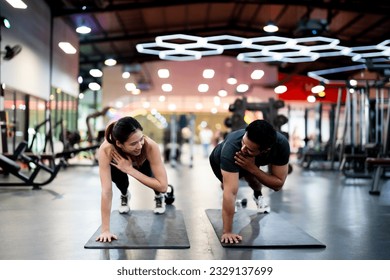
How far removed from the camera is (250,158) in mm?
2178

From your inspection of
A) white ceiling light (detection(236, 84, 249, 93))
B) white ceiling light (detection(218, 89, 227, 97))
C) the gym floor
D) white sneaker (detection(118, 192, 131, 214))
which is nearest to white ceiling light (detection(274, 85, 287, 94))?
white ceiling light (detection(236, 84, 249, 93))

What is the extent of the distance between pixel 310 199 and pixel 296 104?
400 inches

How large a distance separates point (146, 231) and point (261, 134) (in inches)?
38.8

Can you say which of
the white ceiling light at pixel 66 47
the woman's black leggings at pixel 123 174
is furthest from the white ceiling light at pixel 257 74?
the woman's black leggings at pixel 123 174

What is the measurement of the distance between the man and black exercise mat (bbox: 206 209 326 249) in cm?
13

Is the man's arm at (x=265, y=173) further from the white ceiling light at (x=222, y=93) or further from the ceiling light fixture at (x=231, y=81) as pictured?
the ceiling light fixture at (x=231, y=81)

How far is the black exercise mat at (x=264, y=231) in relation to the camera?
7.53 feet

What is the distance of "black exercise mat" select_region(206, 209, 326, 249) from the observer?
7.53ft

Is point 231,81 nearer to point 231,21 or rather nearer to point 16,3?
point 231,21

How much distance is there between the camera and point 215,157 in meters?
2.73

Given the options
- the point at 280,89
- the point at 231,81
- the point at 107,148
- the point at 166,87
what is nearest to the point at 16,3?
the point at 107,148

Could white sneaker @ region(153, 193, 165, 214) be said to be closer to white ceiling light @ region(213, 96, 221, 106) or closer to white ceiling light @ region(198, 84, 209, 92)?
white ceiling light @ region(198, 84, 209, 92)

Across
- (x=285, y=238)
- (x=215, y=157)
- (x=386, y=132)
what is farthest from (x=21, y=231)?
(x=386, y=132)

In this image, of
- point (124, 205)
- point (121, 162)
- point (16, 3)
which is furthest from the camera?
point (124, 205)
